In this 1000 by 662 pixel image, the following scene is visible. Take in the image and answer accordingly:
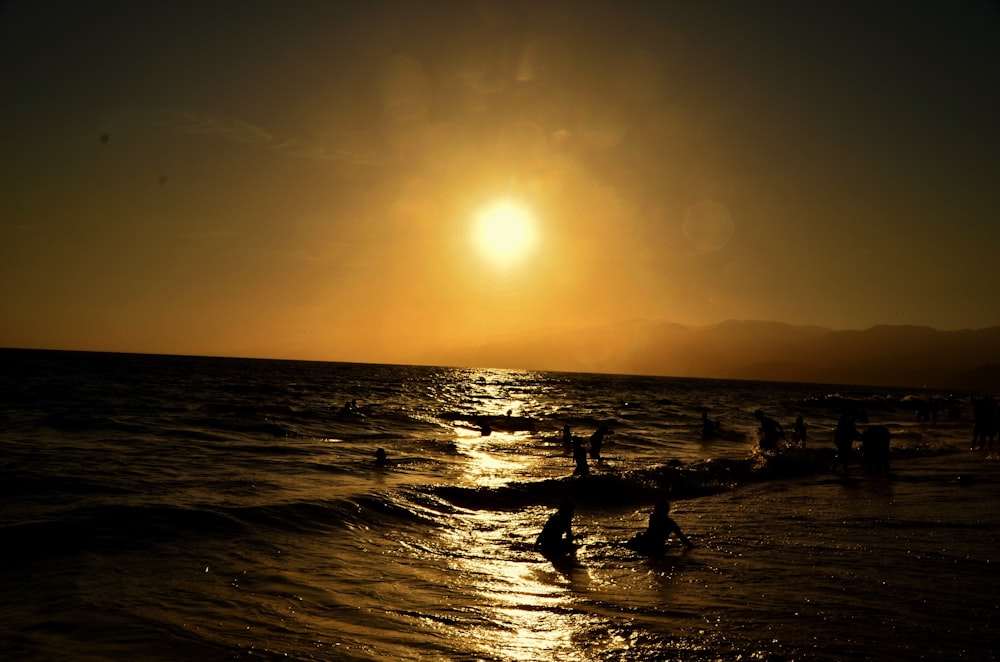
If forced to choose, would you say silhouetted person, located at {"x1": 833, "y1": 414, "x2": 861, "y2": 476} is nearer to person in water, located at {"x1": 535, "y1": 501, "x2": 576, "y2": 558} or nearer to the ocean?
the ocean

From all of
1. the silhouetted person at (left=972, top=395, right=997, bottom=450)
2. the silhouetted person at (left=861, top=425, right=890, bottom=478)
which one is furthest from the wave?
the silhouetted person at (left=972, top=395, right=997, bottom=450)

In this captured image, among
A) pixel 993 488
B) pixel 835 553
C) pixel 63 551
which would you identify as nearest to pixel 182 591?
pixel 63 551

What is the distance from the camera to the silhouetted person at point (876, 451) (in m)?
20.6

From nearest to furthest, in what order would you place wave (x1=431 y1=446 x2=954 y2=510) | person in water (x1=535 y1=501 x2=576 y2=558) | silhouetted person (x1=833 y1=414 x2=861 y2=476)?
person in water (x1=535 y1=501 x2=576 y2=558) < wave (x1=431 y1=446 x2=954 y2=510) < silhouetted person (x1=833 y1=414 x2=861 y2=476)

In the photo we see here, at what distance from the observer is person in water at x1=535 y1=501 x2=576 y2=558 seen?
1244cm

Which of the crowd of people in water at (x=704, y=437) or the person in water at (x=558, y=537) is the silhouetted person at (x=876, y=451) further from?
the person in water at (x=558, y=537)

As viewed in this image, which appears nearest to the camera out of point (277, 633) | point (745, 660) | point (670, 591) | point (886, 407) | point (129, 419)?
point (745, 660)

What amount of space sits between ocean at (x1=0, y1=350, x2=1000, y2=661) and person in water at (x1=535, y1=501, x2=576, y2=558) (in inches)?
13.2

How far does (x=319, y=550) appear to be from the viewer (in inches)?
492

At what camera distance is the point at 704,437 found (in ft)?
127

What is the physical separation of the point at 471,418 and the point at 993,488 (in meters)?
36.4

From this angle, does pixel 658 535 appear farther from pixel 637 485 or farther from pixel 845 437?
pixel 845 437

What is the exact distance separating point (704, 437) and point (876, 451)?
18.0 meters

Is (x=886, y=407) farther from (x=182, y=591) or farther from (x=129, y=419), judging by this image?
(x=182, y=591)
